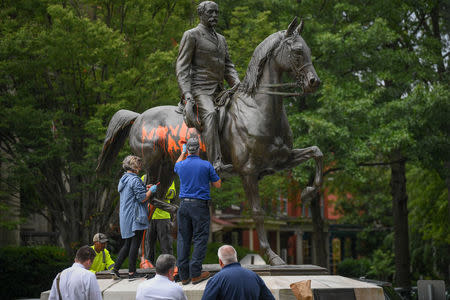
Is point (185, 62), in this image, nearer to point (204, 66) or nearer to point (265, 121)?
point (204, 66)

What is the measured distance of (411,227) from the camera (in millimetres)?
30688

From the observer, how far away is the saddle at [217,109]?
30.9 ft

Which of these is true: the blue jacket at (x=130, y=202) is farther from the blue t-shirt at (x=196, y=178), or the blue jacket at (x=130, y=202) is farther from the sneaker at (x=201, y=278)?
the sneaker at (x=201, y=278)

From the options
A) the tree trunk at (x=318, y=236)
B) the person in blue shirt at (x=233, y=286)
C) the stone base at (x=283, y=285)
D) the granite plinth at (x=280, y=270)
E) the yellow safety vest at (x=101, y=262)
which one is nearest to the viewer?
the person in blue shirt at (x=233, y=286)

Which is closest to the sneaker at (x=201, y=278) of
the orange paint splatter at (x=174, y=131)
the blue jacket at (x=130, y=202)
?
the blue jacket at (x=130, y=202)

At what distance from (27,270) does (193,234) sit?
12.9 meters

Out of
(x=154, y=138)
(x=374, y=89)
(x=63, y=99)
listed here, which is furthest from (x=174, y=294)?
(x=374, y=89)

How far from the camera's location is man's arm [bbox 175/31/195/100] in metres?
9.66

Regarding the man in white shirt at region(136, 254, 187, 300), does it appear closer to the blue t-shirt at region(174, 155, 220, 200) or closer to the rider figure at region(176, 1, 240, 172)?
the blue t-shirt at region(174, 155, 220, 200)

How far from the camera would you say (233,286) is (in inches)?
229

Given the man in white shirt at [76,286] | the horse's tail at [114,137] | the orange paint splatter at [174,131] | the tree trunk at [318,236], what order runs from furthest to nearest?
the tree trunk at [318,236], the horse's tail at [114,137], the orange paint splatter at [174,131], the man in white shirt at [76,286]

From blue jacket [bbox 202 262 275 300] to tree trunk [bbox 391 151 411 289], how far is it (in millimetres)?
20271

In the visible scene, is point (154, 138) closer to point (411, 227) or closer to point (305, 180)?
point (305, 180)

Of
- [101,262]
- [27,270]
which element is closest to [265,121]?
[101,262]
